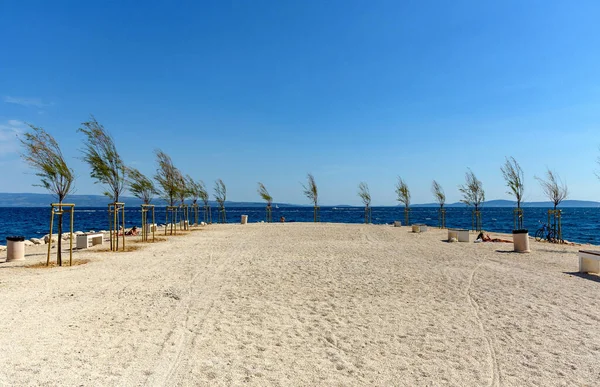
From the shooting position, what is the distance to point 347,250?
47.6 ft

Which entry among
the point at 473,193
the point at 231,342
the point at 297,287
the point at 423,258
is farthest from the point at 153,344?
the point at 473,193

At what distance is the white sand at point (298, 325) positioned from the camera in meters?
4.15

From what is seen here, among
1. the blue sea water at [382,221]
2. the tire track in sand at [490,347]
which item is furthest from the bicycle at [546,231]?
the tire track in sand at [490,347]

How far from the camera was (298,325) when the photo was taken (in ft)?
18.8

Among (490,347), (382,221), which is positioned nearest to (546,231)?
(490,347)

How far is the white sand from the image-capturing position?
415 centimetres

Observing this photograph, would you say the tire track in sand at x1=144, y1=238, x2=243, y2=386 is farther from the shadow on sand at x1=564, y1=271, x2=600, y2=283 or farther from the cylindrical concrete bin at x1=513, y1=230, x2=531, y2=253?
the cylindrical concrete bin at x1=513, y1=230, x2=531, y2=253

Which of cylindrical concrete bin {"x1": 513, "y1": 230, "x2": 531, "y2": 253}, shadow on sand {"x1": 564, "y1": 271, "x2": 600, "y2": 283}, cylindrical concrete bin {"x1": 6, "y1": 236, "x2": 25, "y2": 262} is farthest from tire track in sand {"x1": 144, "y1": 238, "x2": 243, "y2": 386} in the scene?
cylindrical concrete bin {"x1": 513, "y1": 230, "x2": 531, "y2": 253}

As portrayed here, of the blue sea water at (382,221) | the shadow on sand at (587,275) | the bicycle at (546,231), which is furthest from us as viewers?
the blue sea water at (382,221)

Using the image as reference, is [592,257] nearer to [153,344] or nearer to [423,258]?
[423,258]

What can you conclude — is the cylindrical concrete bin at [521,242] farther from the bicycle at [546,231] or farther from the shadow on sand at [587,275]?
the bicycle at [546,231]

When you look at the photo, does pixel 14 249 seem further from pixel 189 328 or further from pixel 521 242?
pixel 521 242

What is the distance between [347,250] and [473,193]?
18.4 metres

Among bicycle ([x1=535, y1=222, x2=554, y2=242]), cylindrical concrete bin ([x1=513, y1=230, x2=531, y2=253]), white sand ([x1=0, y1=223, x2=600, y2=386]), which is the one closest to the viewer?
white sand ([x1=0, y1=223, x2=600, y2=386])
